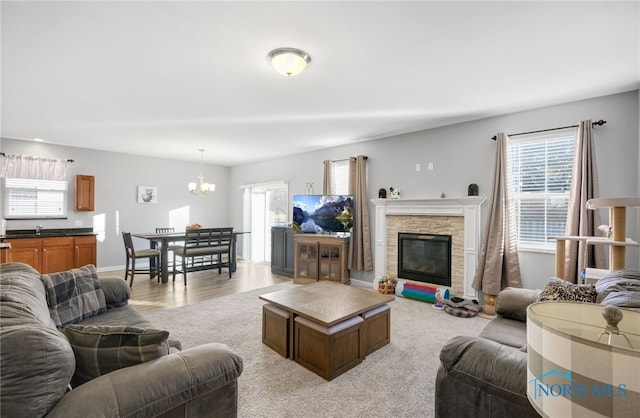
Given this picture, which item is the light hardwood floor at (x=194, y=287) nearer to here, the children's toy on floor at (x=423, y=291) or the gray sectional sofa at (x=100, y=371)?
the children's toy on floor at (x=423, y=291)

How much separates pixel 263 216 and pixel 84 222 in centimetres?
375

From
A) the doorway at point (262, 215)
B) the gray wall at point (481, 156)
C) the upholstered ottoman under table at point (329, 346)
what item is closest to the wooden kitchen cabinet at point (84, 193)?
the doorway at point (262, 215)

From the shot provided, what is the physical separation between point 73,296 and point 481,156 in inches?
184

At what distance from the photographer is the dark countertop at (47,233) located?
496 cm

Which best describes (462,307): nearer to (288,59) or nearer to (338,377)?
(338,377)

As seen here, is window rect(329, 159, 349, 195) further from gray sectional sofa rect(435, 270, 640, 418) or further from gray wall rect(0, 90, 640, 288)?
gray sectional sofa rect(435, 270, 640, 418)

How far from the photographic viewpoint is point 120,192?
6480 millimetres

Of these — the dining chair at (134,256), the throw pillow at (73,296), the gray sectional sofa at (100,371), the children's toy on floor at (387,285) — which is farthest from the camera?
the dining chair at (134,256)

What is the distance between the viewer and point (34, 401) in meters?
0.92

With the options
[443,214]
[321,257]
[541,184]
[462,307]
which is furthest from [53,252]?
[541,184]

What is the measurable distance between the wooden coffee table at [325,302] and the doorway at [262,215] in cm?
406

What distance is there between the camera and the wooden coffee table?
7.99 feet

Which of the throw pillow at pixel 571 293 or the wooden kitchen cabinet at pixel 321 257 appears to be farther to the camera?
the wooden kitchen cabinet at pixel 321 257

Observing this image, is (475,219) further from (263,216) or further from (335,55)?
(263,216)
